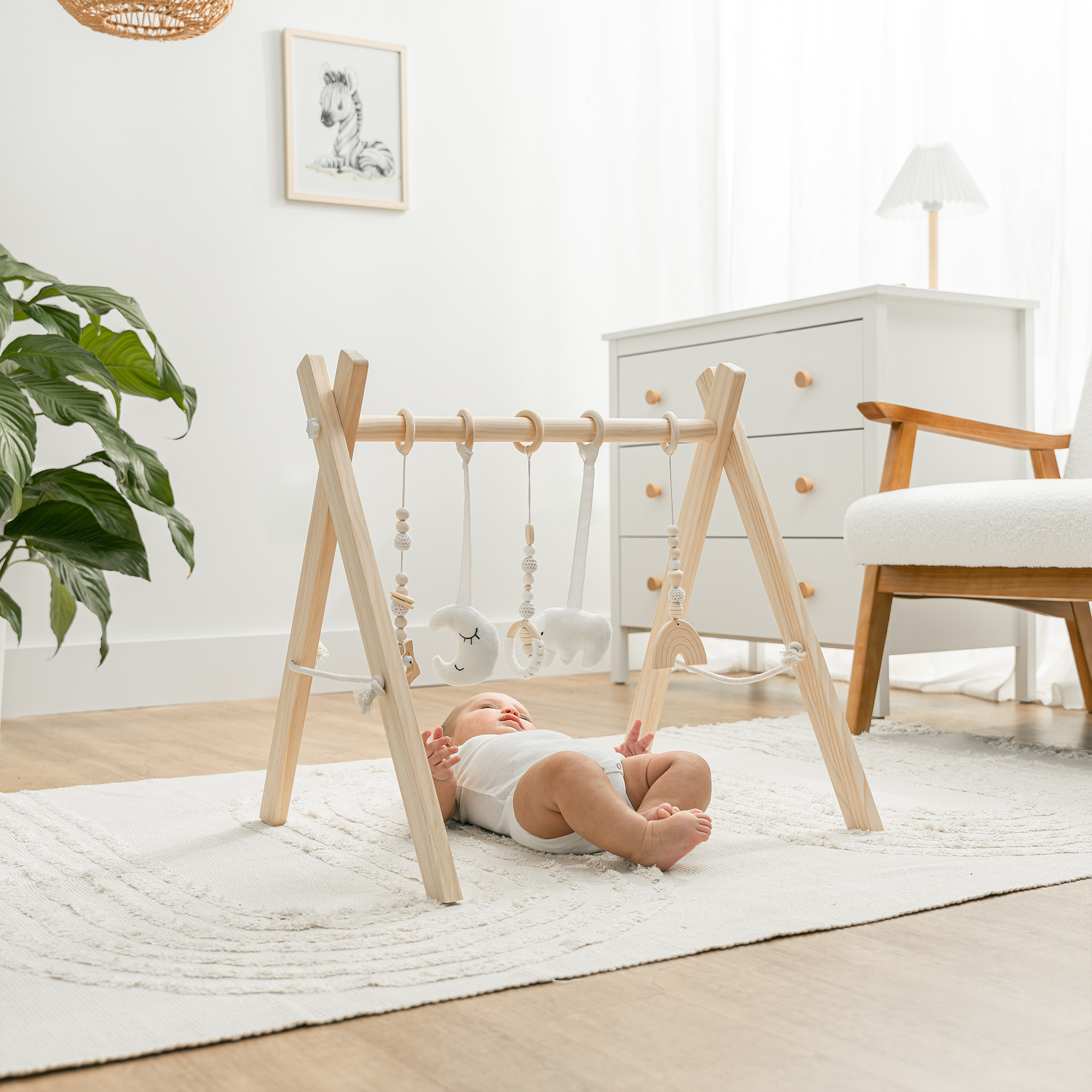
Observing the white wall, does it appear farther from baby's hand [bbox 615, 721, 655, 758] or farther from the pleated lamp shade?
baby's hand [bbox 615, 721, 655, 758]

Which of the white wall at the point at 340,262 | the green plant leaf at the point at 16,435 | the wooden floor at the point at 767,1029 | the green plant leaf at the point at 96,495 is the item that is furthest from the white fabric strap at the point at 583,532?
the white wall at the point at 340,262

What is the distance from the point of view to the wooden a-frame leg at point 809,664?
1.42 metres

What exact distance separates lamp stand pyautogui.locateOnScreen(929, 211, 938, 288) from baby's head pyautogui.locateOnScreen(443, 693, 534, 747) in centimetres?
151

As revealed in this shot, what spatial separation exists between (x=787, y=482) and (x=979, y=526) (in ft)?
2.43

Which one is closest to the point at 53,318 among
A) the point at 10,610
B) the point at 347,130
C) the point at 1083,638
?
the point at 10,610

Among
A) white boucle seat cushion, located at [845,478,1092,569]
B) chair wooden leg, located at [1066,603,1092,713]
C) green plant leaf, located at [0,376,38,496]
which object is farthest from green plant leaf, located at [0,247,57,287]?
chair wooden leg, located at [1066,603,1092,713]

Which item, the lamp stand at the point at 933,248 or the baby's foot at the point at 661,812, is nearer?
the baby's foot at the point at 661,812

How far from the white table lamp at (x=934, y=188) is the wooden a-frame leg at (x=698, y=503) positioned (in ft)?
4.18

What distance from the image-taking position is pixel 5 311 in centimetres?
199

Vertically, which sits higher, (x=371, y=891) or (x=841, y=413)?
(x=841, y=413)

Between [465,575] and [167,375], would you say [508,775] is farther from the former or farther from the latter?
[167,375]

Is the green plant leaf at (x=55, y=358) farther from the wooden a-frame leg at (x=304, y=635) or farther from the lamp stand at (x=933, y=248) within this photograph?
the lamp stand at (x=933, y=248)

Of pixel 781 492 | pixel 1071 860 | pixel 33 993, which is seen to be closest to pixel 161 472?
pixel 781 492

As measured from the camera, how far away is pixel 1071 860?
1.31 metres
